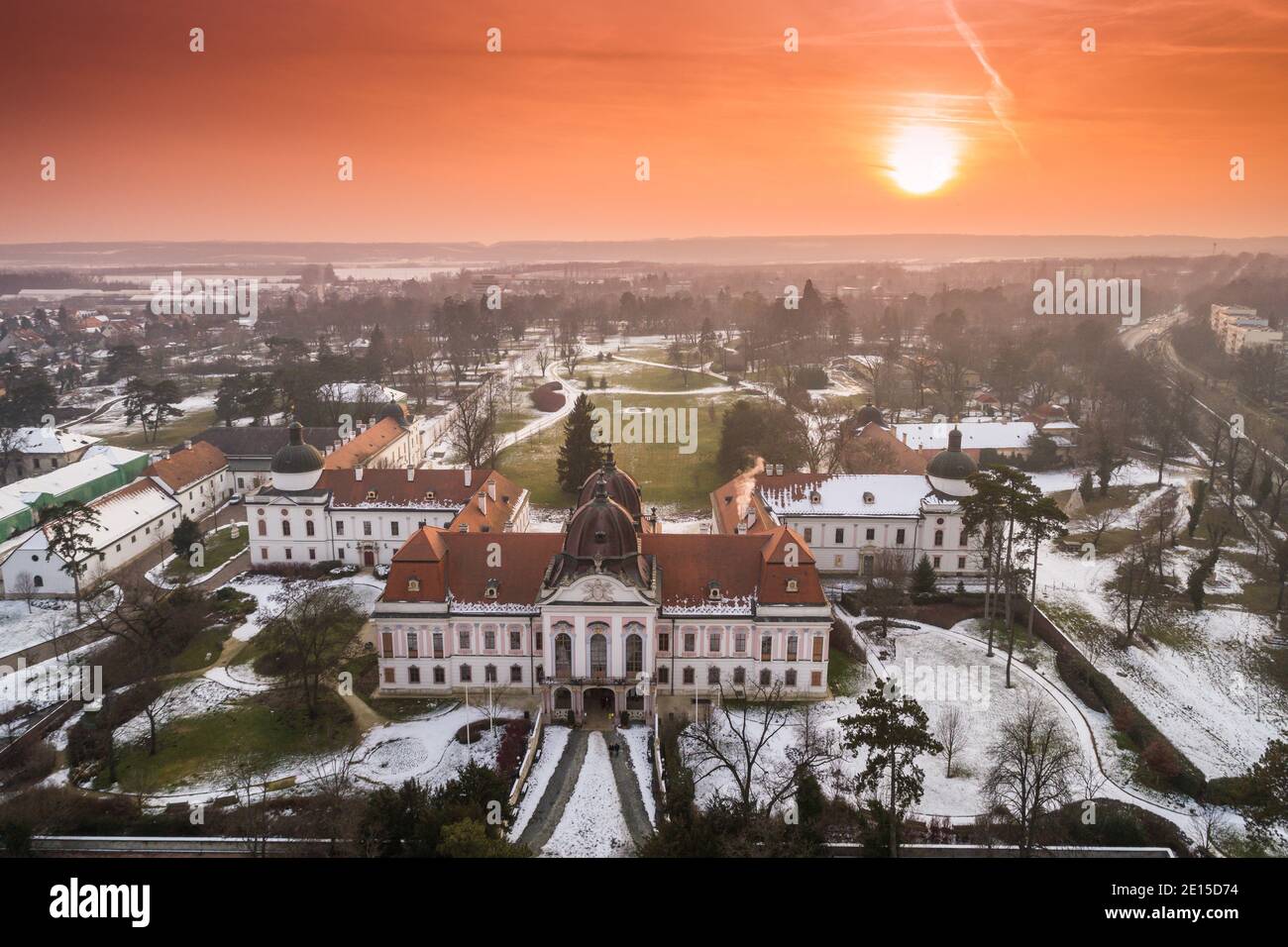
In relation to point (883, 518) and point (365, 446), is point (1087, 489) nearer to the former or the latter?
point (883, 518)

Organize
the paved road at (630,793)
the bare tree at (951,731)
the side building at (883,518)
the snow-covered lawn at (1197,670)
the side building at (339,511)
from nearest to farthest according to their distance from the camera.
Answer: the paved road at (630,793)
the bare tree at (951,731)
the snow-covered lawn at (1197,670)
the side building at (883,518)
the side building at (339,511)

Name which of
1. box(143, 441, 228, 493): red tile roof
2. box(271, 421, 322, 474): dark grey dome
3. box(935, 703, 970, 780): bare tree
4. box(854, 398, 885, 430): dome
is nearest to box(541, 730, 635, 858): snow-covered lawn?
box(935, 703, 970, 780): bare tree

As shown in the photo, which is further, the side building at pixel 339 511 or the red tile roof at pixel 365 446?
the red tile roof at pixel 365 446

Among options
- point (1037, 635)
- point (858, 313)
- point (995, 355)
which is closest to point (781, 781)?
point (1037, 635)

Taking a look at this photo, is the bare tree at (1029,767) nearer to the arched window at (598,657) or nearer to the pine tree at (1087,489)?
the arched window at (598,657)

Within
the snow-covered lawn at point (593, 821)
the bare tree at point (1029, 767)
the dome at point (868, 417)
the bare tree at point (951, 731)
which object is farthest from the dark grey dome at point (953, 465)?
the snow-covered lawn at point (593, 821)

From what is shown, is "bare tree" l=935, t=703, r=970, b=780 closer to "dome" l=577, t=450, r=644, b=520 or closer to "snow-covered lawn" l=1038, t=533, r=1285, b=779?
"snow-covered lawn" l=1038, t=533, r=1285, b=779
